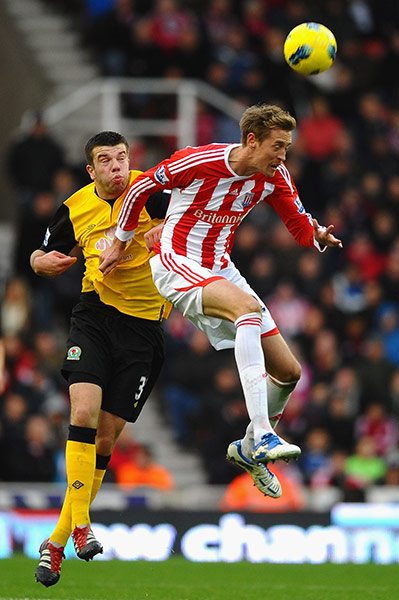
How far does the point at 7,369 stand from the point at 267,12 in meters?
7.74

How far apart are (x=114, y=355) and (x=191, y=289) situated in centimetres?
83

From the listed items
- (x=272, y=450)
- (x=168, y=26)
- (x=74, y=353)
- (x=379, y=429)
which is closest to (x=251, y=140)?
(x=74, y=353)

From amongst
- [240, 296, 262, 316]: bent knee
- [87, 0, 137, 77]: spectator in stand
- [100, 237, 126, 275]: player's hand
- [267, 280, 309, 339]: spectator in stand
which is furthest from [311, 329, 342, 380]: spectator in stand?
[240, 296, 262, 316]: bent knee

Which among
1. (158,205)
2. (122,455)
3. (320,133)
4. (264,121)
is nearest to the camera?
(264,121)

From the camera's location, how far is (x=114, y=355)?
834cm

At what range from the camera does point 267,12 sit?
1944cm

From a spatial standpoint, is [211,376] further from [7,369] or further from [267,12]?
[267,12]

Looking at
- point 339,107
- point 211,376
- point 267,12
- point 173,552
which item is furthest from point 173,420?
point 267,12

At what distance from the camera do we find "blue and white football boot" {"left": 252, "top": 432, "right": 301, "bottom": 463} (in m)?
7.20

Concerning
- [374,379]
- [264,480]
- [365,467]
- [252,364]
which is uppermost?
[252,364]

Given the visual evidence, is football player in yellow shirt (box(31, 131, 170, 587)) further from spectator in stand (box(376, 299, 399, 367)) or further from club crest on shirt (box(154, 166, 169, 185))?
spectator in stand (box(376, 299, 399, 367))

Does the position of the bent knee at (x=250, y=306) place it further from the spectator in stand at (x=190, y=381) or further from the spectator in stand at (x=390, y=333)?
the spectator in stand at (x=390, y=333)

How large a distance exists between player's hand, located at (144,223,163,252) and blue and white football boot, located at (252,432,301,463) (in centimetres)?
160

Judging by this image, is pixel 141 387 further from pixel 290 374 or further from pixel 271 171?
pixel 271 171
